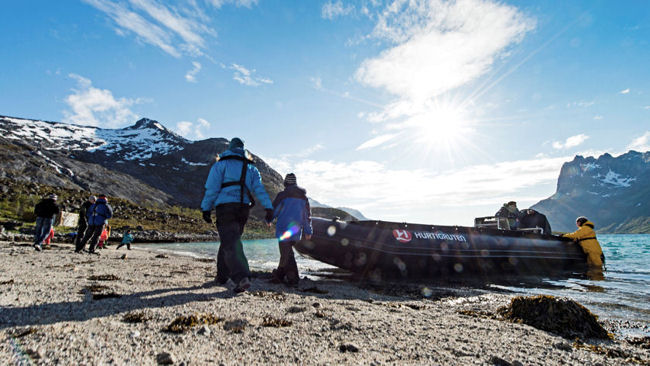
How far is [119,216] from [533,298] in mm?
69153

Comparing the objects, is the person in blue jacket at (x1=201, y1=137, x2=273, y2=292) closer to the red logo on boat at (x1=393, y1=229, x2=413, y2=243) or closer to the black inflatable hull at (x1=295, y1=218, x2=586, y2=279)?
the black inflatable hull at (x1=295, y1=218, x2=586, y2=279)

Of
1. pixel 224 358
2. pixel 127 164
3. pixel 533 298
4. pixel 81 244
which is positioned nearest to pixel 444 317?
pixel 533 298

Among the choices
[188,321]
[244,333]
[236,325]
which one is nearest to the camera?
[244,333]

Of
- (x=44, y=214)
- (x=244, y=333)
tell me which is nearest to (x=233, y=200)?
(x=244, y=333)

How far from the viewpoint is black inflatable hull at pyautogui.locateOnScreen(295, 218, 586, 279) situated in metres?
11.3

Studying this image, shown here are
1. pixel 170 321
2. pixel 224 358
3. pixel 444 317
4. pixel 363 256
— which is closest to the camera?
pixel 224 358

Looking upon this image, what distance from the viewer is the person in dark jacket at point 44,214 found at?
43.3 feet

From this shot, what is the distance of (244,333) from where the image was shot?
130 inches

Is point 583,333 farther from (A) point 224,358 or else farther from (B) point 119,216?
(B) point 119,216

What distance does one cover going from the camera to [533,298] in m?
5.37

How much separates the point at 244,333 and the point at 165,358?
3.13 ft

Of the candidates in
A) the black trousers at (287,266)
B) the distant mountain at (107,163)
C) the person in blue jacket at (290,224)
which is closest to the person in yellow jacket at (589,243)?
the person in blue jacket at (290,224)

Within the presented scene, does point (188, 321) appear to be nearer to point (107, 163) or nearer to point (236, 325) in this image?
point (236, 325)

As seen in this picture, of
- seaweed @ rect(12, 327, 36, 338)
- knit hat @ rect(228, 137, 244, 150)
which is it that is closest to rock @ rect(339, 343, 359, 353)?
seaweed @ rect(12, 327, 36, 338)
